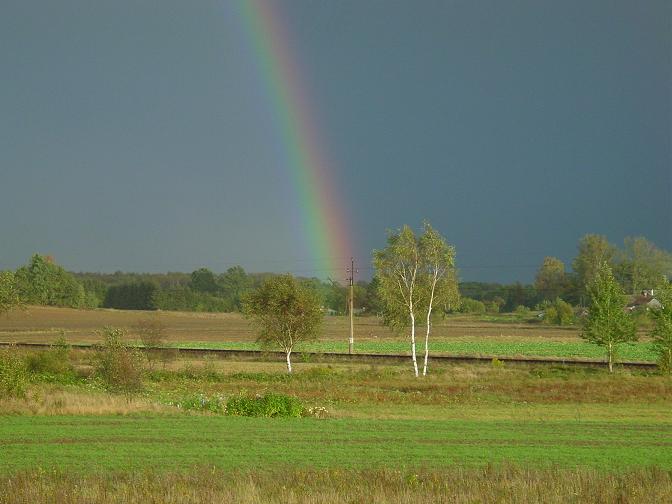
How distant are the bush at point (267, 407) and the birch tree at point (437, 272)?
26509 millimetres

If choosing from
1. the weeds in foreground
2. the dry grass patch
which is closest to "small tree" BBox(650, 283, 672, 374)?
the dry grass patch

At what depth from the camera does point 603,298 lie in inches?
2256

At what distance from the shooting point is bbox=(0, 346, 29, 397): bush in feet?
94.8

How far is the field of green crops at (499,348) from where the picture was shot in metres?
74.1

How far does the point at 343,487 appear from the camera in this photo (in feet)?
42.4

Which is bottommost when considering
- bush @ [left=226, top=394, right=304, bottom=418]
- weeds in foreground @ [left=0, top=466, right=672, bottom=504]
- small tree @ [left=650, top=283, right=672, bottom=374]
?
bush @ [left=226, top=394, right=304, bottom=418]

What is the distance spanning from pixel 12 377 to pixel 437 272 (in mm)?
31559

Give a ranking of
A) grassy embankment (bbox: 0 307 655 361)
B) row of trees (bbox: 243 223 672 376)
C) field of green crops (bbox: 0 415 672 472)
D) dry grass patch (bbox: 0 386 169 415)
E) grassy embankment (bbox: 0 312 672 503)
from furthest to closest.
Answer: grassy embankment (bbox: 0 307 655 361) < row of trees (bbox: 243 223 672 376) < dry grass patch (bbox: 0 386 169 415) < field of green crops (bbox: 0 415 672 472) < grassy embankment (bbox: 0 312 672 503)

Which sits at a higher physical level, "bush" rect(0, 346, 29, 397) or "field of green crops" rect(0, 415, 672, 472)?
"bush" rect(0, 346, 29, 397)

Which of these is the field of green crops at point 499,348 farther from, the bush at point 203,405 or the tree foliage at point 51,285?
the tree foliage at point 51,285

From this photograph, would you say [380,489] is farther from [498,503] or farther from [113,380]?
[113,380]

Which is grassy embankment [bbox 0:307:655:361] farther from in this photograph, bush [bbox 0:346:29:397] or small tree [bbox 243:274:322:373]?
bush [bbox 0:346:29:397]

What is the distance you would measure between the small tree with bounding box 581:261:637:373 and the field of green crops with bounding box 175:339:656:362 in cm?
1196

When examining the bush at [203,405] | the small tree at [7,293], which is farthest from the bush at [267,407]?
the small tree at [7,293]
